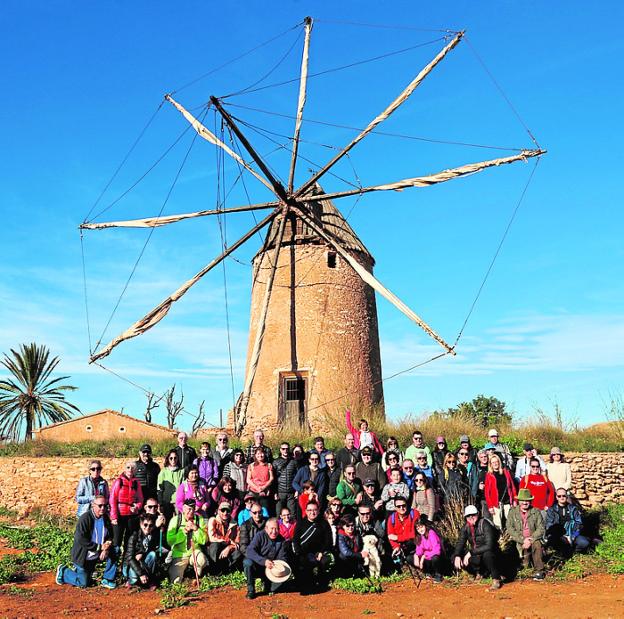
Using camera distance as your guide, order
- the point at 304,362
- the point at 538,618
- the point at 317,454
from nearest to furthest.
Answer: the point at 538,618 → the point at 317,454 → the point at 304,362

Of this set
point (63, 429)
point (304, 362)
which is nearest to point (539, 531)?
point (304, 362)

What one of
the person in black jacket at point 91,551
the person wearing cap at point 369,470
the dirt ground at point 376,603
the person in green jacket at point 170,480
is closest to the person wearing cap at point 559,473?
the dirt ground at point 376,603

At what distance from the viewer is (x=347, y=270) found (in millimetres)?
15055

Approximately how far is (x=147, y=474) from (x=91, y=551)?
1.47 meters

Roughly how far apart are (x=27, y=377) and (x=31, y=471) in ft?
39.2

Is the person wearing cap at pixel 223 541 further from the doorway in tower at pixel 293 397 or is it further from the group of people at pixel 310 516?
the doorway in tower at pixel 293 397

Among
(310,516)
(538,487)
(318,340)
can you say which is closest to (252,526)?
(310,516)

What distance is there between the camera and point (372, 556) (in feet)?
26.6

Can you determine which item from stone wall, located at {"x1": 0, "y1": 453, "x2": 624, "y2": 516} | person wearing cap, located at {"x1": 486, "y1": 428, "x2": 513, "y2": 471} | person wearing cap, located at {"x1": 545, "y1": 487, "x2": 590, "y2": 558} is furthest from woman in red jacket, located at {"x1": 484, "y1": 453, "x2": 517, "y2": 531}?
stone wall, located at {"x1": 0, "y1": 453, "x2": 624, "y2": 516}

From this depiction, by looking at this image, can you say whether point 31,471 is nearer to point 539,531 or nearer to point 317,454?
point 317,454

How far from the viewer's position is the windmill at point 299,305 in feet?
46.7

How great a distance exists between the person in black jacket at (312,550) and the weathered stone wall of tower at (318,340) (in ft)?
19.3

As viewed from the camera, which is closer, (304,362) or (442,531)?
(442,531)

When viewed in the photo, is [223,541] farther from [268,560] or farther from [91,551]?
[91,551]
